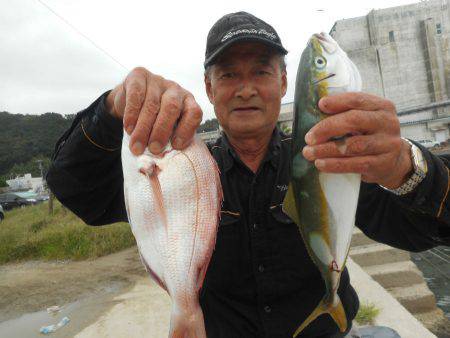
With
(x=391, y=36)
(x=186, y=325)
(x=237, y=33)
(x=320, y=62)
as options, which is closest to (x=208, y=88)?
(x=237, y=33)

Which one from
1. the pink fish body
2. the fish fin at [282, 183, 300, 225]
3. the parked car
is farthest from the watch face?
the parked car

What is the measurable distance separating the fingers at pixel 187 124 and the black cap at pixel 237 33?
92cm

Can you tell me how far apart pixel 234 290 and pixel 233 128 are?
1.12 metres

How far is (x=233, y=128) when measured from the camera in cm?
269

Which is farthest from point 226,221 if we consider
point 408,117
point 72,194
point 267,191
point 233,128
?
point 408,117

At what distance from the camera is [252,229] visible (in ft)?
8.23

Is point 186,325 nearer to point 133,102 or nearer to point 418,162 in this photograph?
point 133,102

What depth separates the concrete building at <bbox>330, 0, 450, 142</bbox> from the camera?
45.5 m

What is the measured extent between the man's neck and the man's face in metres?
0.09

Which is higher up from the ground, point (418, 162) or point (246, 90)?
point (246, 90)

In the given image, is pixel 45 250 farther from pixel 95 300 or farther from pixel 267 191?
pixel 267 191

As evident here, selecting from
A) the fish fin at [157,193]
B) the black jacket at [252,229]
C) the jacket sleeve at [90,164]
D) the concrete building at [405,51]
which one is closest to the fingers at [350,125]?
the fish fin at [157,193]

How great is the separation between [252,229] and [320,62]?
1259mm

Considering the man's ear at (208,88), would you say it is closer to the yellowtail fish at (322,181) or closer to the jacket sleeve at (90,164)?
the jacket sleeve at (90,164)
